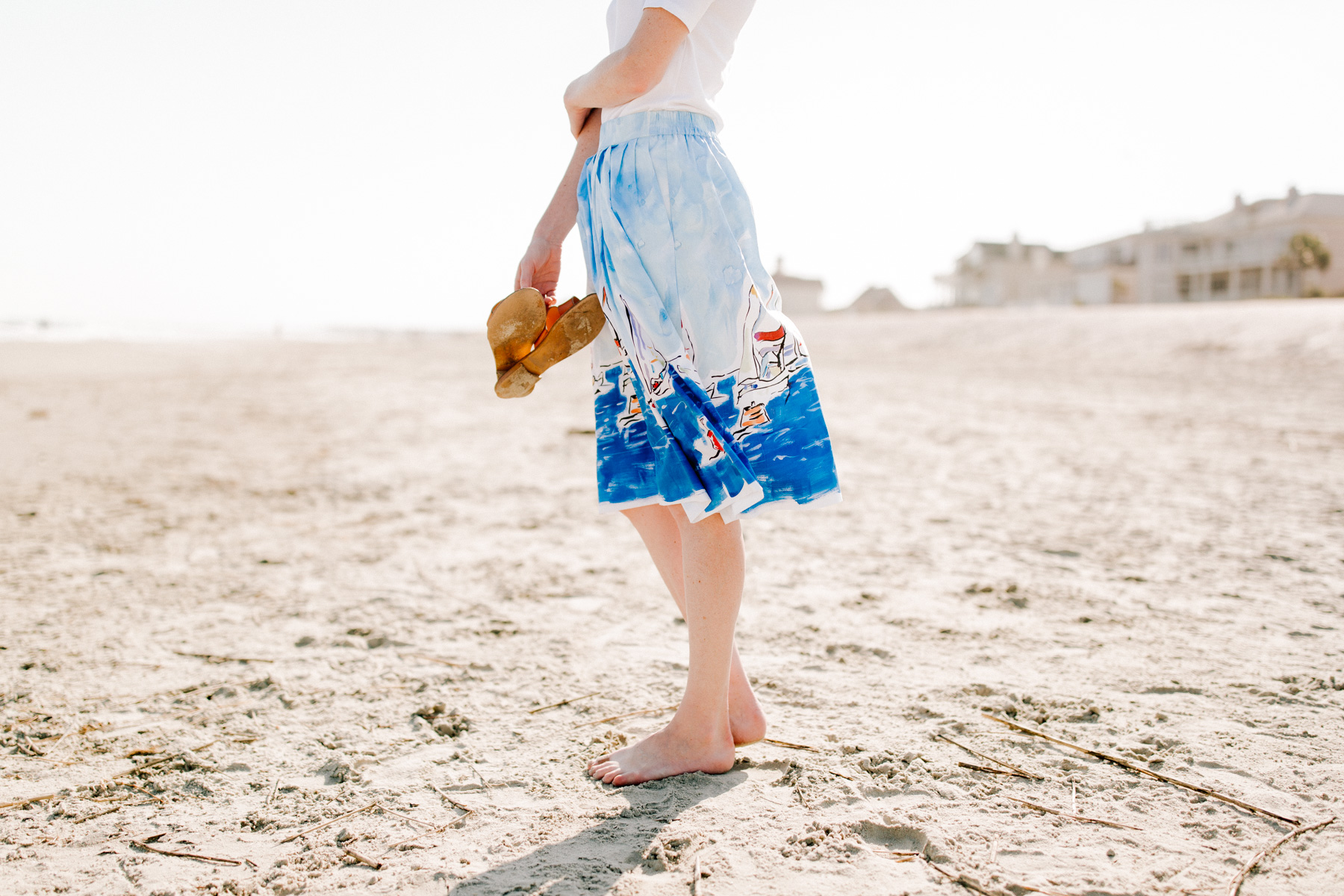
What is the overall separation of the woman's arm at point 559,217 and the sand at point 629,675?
35.6 inches

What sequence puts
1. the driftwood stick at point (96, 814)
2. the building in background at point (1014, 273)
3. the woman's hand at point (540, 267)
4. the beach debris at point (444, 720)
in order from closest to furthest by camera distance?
the driftwood stick at point (96, 814)
the woman's hand at point (540, 267)
the beach debris at point (444, 720)
the building in background at point (1014, 273)

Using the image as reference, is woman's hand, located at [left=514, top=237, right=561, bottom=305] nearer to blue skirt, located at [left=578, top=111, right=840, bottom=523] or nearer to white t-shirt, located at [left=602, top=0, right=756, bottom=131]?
blue skirt, located at [left=578, top=111, right=840, bottom=523]

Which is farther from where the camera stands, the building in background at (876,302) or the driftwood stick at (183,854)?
the building in background at (876,302)

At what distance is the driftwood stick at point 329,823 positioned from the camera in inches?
51.4

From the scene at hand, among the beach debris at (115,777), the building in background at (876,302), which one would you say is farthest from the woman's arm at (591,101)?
the building in background at (876,302)

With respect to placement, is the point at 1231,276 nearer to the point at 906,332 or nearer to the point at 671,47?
the point at 906,332

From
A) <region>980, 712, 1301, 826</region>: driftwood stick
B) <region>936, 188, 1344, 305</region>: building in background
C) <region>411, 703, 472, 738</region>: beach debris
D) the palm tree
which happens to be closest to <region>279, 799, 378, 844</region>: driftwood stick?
<region>411, 703, 472, 738</region>: beach debris

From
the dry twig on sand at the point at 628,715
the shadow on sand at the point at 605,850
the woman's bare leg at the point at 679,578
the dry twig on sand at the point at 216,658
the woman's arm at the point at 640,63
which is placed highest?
the woman's arm at the point at 640,63

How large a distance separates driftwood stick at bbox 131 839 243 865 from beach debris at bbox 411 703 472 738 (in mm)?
460

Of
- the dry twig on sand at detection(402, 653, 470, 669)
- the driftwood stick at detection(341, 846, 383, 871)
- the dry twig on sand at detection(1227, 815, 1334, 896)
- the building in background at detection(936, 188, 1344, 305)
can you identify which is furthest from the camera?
the building in background at detection(936, 188, 1344, 305)

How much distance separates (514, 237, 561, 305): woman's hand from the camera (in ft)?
5.13

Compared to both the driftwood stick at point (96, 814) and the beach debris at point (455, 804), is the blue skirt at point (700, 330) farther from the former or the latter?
the driftwood stick at point (96, 814)

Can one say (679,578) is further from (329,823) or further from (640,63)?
(640,63)

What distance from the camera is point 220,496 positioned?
3.83 meters
